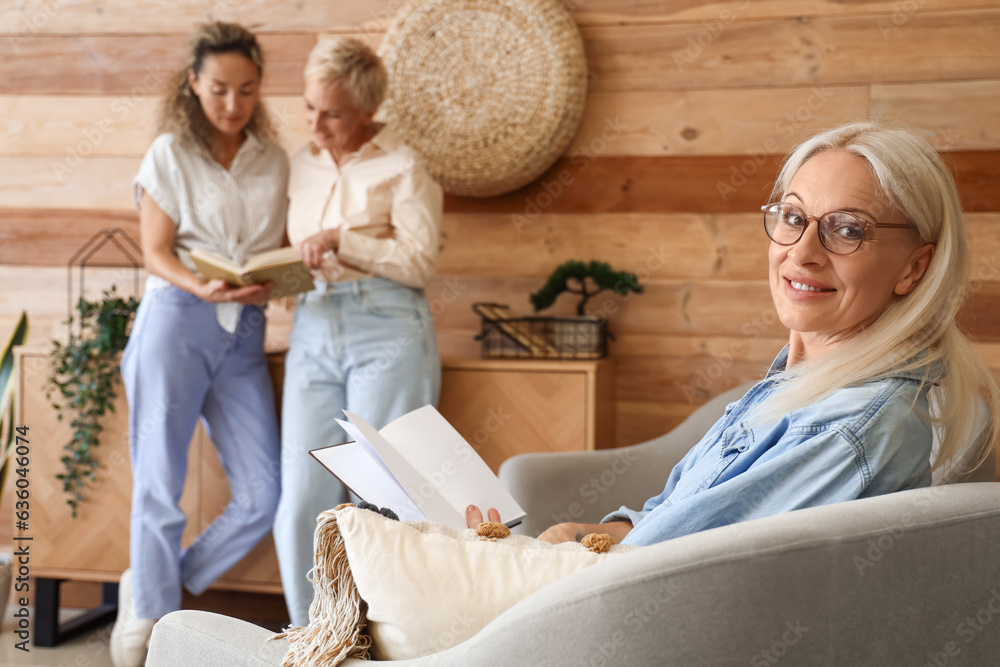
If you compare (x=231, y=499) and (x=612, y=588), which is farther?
(x=231, y=499)

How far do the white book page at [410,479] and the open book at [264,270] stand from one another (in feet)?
3.52

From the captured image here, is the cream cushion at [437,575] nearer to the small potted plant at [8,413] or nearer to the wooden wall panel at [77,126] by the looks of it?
the small potted plant at [8,413]

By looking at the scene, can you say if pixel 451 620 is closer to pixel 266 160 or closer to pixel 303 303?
pixel 303 303

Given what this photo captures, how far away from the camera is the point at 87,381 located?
2.57 m

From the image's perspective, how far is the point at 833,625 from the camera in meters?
0.84

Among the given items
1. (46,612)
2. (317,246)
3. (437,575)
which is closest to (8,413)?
(46,612)

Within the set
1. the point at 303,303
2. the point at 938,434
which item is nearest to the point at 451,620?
the point at 938,434

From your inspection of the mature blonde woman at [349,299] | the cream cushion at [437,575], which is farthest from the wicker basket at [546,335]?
the cream cushion at [437,575]

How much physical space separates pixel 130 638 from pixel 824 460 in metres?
2.07

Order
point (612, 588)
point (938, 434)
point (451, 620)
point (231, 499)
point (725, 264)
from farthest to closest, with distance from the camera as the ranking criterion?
point (725, 264), point (231, 499), point (938, 434), point (451, 620), point (612, 588)

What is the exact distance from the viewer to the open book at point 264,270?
221 centimetres

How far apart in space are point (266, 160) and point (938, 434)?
200 cm

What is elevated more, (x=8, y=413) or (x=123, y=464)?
(x=8, y=413)

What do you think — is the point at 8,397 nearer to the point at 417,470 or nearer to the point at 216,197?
the point at 216,197
